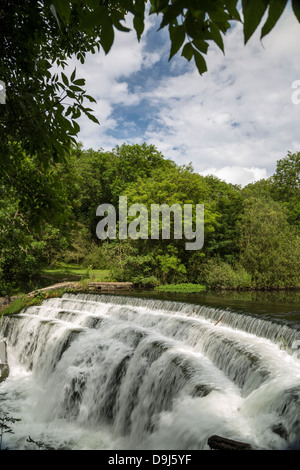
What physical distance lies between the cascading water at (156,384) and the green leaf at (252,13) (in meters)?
4.41

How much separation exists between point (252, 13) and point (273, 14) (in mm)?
62

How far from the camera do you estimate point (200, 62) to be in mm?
1197

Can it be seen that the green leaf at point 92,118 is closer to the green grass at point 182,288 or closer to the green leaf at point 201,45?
the green leaf at point 201,45

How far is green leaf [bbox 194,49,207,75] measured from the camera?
118 centimetres

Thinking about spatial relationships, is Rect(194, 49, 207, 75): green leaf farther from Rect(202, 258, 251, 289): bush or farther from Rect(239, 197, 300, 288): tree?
Rect(239, 197, 300, 288): tree

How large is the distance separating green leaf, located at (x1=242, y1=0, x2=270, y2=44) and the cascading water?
441 cm

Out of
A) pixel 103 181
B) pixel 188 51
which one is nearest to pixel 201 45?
pixel 188 51

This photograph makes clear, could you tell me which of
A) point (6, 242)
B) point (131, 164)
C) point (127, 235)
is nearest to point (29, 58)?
point (6, 242)

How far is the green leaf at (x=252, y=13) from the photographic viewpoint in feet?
2.88

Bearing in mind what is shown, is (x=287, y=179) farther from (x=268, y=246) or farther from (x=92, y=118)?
(x=92, y=118)

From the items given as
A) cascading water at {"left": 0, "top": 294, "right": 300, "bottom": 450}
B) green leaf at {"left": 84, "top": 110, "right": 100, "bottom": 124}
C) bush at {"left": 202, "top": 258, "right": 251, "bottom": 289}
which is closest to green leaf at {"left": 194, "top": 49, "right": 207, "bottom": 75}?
green leaf at {"left": 84, "top": 110, "right": 100, "bottom": 124}

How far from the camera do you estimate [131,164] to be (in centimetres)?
3462
